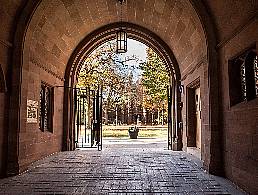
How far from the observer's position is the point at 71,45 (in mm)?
9664

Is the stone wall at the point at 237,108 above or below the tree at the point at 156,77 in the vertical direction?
below

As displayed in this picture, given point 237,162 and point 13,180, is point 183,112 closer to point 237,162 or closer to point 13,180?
point 237,162

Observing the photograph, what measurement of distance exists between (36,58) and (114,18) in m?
3.47

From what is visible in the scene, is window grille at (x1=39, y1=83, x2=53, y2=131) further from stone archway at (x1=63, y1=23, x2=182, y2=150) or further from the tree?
the tree

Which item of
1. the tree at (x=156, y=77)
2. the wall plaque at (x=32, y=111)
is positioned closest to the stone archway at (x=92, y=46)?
the wall plaque at (x=32, y=111)

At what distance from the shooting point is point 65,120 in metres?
9.91

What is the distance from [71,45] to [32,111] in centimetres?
359

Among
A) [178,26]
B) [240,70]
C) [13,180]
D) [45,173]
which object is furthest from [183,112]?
[13,180]

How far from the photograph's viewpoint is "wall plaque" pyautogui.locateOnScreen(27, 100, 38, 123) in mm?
6396

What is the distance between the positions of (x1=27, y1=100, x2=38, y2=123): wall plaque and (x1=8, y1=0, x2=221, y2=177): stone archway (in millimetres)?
156

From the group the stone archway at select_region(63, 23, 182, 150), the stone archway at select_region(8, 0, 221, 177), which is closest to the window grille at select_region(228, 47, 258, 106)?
the stone archway at select_region(8, 0, 221, 177)

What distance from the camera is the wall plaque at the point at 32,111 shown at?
21.0 feet

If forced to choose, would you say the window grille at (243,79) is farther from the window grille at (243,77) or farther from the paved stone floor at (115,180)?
the paved stone floor at (115,180)

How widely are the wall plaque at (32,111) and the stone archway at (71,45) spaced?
6.2 inches
